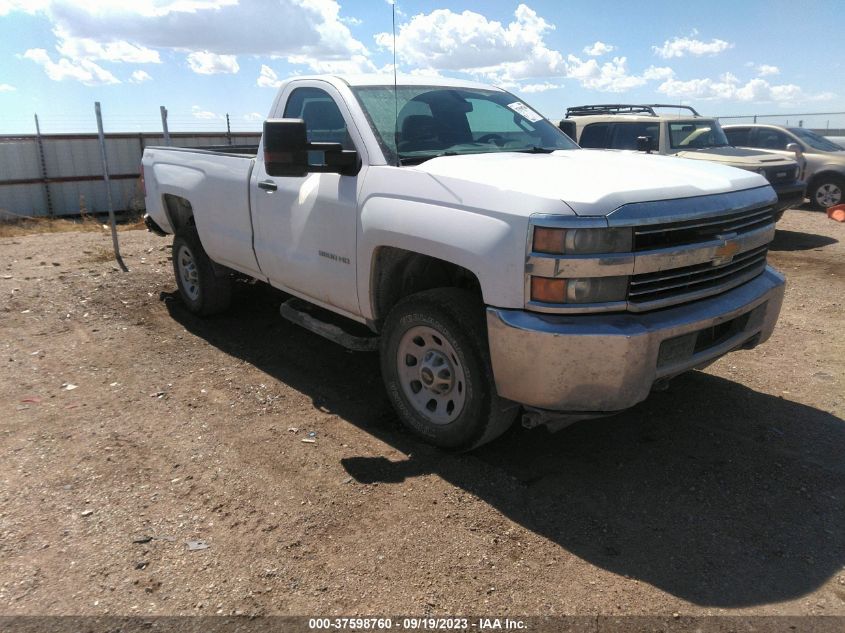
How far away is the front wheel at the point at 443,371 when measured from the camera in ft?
11.1

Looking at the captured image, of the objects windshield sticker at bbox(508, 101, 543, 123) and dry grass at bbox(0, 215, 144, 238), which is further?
dry grass at bbox(0, 215, 144, 238)

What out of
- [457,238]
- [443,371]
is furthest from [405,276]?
[457,238]

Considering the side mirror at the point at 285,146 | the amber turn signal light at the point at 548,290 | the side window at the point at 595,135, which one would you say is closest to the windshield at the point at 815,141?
the side window at the point at 595,135

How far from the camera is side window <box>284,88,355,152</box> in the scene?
4258 mm

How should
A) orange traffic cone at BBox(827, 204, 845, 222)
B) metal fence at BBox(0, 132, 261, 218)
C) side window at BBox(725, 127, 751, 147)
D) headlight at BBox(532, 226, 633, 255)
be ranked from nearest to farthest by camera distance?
1. headlight at BBox(532, 226, 633, 255)
2. orange traffic cone at BBox(827, 204, 845, 222)
3. side window at BBox(725, 127, 751, 147)
4. metal fence at BBox(0, 132, 261, 218)

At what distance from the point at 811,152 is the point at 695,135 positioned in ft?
14.2

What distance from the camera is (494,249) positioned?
3076 mm

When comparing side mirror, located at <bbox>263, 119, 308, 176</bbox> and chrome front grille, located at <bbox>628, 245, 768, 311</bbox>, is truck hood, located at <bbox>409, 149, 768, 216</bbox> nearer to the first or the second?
chrome front grille, located at <bbox>628, 245, 768, 311</bbox>

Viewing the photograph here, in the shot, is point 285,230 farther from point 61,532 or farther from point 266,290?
point 266,290

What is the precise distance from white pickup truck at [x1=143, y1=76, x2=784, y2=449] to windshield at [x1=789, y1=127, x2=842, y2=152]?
11374 mm

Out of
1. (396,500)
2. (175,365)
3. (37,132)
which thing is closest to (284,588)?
(396,500)

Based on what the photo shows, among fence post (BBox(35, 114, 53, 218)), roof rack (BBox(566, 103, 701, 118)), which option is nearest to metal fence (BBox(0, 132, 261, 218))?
fence post (BBox(35, 114, 53, 218))

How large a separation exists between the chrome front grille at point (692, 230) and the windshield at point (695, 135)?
7388 millimetres

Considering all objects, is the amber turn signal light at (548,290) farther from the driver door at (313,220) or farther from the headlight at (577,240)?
the driver door at (313,220)
